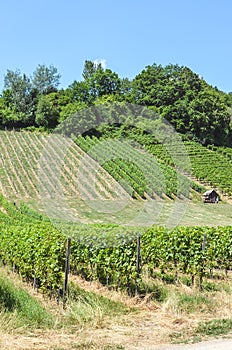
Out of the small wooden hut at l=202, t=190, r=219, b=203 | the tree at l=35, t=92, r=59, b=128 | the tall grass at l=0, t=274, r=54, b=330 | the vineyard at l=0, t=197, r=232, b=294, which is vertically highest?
the tree at l=35, t=92, r=59, b=128

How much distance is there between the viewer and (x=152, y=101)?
58062mm

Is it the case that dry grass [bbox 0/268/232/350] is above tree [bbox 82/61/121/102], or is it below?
below

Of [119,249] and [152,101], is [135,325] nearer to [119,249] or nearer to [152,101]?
[119,249]

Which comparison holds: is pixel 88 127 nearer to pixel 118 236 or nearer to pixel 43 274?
pixel 118 236

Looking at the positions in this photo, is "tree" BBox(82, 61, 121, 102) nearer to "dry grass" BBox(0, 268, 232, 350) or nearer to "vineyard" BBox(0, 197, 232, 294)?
"vineyard" BBox(0, 197, 232, 294)

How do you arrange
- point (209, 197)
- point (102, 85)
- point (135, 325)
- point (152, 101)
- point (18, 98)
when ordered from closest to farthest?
point (135, 325)
point (209, 197)
point (102, 85)
point (152, 101)
point (18, 98)

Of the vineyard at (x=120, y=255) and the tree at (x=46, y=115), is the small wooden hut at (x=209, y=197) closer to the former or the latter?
the vineyard at (x=120, y=255)

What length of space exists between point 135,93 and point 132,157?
151 ft

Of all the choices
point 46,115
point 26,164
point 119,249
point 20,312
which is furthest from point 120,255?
point 46,115

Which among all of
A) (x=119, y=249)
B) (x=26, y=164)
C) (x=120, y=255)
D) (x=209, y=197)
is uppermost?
(x=26, y=164)

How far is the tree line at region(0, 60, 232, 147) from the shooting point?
191 ft

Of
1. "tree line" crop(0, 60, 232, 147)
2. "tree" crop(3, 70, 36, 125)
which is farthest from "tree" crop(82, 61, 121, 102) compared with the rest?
"tree" crop(3, 70, 36, 125)

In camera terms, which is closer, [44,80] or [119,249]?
[119,249]

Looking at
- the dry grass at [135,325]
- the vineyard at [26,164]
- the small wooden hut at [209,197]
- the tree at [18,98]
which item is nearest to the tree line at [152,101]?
the tree at [18,98]
